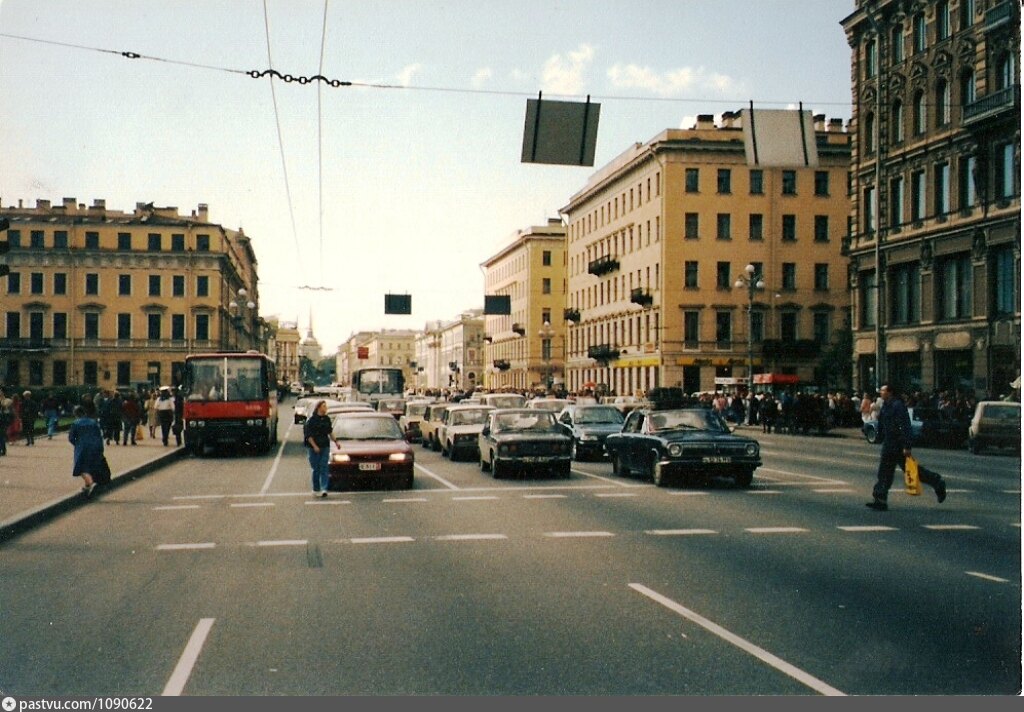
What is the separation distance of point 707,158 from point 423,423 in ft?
122

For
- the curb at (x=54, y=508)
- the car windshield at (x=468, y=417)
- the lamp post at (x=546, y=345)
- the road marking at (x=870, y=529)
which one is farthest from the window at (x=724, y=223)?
the road marking at (x=870, y=529)

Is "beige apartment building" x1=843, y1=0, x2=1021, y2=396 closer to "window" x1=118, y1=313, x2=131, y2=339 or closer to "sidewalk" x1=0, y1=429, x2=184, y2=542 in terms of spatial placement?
"sidewalk" x1=0, y1=429, x2=184, y2=542

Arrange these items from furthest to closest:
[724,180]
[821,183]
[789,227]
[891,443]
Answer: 1. [724,180]
2. [789,227]
3. [821,183]
4. [891,443]

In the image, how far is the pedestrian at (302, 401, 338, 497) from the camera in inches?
707

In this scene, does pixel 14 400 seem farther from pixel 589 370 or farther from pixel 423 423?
pixel 589 370

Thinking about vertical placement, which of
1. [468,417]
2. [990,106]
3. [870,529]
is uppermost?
[990,106]

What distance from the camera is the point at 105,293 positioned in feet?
163

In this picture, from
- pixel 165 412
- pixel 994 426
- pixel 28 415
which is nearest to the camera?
pixel 994 426

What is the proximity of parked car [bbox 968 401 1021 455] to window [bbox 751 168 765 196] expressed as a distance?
37518 mm

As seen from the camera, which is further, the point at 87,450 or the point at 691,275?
the point at 691,275

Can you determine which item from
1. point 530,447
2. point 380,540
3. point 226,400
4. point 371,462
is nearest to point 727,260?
point 226,400

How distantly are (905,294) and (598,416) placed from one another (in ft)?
53.9

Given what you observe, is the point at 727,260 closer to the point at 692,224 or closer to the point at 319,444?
the point at 692,224

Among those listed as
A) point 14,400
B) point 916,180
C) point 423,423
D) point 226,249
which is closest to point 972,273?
point 916,180
